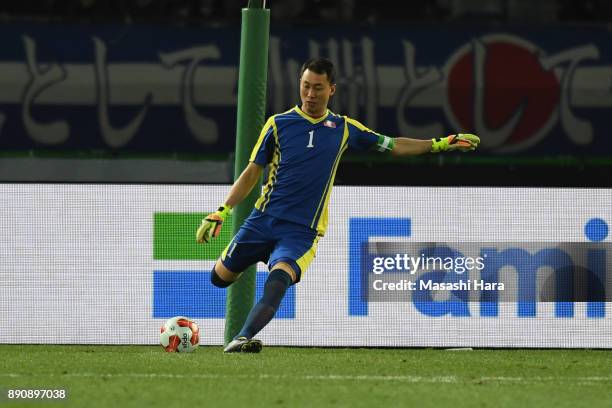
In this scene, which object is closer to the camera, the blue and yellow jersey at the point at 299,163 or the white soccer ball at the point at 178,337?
the blue and yellow jersey at the point at 299,163

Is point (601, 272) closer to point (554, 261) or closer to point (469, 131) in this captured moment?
point (554, 261)

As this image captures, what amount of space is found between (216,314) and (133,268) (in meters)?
0.68

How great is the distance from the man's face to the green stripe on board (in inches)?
77.8

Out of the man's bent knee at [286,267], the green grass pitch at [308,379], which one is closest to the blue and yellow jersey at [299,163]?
the man's bent knee at [286,267]

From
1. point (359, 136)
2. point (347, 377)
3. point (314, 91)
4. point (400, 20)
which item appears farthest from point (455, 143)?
point (400, 20)

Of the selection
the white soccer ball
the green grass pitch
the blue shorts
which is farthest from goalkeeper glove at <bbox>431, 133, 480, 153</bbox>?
the white soccer ball

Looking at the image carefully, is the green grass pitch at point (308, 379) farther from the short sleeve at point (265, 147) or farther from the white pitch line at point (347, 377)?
the short sleeve at point (265, 147)

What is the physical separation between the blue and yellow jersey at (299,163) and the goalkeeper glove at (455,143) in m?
0.56

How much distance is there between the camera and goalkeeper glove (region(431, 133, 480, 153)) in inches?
291

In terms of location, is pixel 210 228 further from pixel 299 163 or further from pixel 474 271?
pixel 474 271

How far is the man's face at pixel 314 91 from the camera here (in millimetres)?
7125

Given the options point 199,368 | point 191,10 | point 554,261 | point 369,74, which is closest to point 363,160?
point 369,74

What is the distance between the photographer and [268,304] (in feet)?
22.9

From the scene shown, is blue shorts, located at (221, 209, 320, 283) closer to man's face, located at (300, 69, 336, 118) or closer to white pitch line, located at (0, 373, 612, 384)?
man's face, located at (300, 69, 336, 118)
